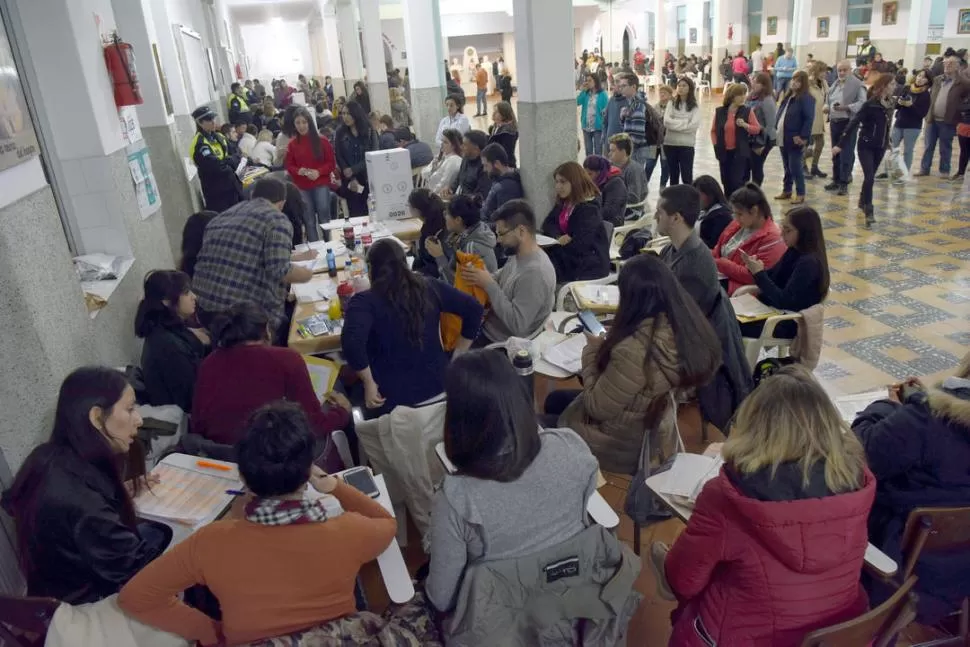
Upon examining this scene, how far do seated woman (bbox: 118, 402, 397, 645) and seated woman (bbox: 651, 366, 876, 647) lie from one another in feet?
3.09

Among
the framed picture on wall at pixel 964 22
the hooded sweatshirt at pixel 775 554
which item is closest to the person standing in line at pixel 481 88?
the framed picture on wall at pixel 964 22

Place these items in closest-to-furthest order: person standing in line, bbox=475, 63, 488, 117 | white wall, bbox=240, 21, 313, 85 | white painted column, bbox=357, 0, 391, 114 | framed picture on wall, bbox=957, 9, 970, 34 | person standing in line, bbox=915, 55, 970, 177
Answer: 1. person standing in line, bbox=915, 55, 970, 177
2. white painted column, bbox=357, 0, 391, 114
3. framed picture on wall, bbox=957, 9, 970, 34
4. person standing in line, bbox=475, 63, 488, 117
5. white wall, bbox=240, 21, 313, 85

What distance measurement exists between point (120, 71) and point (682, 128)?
582cm

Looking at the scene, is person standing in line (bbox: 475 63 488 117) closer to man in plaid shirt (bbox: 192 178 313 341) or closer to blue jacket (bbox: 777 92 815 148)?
blue jacket (bbox: 777 92 815 148)

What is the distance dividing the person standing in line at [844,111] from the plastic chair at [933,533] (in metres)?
7.59

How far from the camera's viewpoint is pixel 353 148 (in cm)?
769

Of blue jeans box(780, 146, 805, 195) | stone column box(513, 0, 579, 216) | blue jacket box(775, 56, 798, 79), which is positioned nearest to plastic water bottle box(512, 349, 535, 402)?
stone column box(513, 0, 579, 216)

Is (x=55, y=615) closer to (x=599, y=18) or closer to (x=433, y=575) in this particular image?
(x=433, y=575)

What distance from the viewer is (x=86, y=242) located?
4152 millimetres

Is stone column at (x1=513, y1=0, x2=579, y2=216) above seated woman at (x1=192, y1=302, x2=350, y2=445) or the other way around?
above

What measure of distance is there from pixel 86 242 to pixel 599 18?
28009 mm

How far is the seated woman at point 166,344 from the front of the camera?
10.3 ft

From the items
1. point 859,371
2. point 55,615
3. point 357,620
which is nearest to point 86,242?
point 55,615

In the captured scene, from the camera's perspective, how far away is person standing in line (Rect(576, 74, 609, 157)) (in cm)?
982
